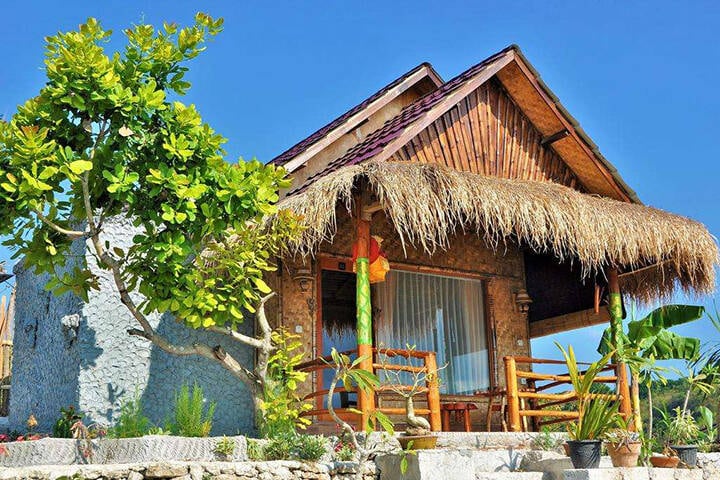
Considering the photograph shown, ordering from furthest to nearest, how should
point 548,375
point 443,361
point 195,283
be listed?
point 443,361 < point 548,375 < point 195,283

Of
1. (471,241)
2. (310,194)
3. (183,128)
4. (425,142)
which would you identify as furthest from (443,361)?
(183,128)

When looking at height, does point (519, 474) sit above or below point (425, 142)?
below

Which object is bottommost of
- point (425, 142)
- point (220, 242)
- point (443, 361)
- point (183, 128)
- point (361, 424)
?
point (361, 424)

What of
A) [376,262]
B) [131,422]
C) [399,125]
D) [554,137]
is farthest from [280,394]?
[554,137]

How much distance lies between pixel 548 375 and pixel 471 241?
276cm

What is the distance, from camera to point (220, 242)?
833 centimetres

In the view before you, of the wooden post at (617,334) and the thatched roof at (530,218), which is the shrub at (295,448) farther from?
the wooden post at (617,334)

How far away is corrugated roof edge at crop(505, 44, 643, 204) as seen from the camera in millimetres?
10961

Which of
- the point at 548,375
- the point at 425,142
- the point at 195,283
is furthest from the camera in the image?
the point at 425,142

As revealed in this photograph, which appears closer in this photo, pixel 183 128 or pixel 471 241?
pixel 183 128

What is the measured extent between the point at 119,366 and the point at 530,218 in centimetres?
479

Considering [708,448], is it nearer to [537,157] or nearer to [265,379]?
[537,157]

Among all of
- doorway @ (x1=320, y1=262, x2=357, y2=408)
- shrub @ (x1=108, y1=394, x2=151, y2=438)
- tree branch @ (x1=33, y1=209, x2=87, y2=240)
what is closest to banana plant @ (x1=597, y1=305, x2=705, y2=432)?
A: doorway @ (x1=320, y1=262, x2=357, y2=408)

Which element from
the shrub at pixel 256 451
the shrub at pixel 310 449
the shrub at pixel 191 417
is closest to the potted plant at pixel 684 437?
the shrub at pixel 310 449
